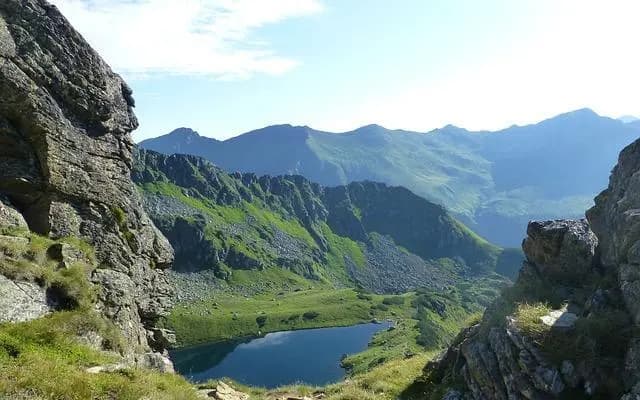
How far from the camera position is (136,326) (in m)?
29.8

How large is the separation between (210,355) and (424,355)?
148502mm

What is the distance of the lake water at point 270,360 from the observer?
14500cm

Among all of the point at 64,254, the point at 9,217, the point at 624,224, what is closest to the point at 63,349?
the point at 64,254

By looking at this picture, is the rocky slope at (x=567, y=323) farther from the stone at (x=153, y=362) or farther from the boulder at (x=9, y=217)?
the boulder at (x=9, y=217)

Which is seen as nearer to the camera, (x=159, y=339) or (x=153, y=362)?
(x=153, y=362)

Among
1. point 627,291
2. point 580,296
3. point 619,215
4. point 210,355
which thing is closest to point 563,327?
point 627,291

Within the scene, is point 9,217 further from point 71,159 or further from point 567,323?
point 567,323

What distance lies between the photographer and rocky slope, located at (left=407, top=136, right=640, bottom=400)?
18.7 m

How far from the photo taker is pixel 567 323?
70.0 ft

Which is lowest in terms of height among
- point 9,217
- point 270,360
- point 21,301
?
point 270,360

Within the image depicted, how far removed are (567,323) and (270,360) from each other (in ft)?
515

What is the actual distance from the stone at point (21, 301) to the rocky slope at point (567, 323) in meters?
19.1

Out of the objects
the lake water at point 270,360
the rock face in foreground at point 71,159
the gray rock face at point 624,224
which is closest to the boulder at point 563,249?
the gray rock face at point 624,224

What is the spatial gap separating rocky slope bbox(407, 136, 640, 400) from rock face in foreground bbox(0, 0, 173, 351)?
1821cm
